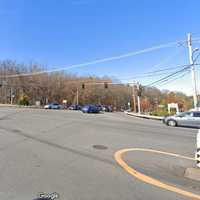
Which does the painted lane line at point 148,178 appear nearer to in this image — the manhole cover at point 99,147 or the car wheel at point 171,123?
the manhole cover at point 99,147

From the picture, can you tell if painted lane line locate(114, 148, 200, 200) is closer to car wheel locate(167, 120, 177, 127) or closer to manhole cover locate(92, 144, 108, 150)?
manhole cover locate(92, 144, 108, 150)

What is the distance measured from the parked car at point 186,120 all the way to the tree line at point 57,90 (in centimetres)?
3592

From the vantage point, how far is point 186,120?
20.0 m

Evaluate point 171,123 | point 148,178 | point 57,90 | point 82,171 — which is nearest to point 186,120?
point 171,123

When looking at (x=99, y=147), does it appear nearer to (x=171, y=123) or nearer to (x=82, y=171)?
(x=82, y=171)

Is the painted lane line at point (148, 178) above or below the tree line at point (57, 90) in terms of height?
below

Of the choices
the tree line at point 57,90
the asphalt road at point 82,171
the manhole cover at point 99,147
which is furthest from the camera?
the tree line at point 57,90

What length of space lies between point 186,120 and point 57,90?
68767 millimetres

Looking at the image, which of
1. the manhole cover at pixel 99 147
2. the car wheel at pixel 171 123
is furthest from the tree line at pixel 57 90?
the manhole cover at pixel 99 147

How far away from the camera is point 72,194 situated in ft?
14.0

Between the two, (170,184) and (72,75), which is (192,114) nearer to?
(170,184)

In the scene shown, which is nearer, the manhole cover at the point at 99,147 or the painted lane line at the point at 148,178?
the painted lane line at the point at 148,178

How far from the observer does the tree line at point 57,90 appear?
7156cm

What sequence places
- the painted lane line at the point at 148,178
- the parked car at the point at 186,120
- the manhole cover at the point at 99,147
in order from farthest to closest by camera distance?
the parked car at the point at 186,120 < the manhole cover at the point at 99,147 < the painted lane line at the point at 148,178
